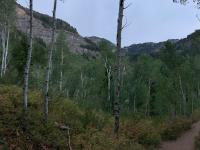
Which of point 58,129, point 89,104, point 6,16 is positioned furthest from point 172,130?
point 6,16

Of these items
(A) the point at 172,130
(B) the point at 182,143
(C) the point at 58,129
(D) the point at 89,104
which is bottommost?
(B) the point at 182,143

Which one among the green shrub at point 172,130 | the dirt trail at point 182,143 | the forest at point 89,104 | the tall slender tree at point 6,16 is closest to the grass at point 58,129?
the forest at point 89,104

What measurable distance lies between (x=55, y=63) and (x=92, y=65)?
1400cm

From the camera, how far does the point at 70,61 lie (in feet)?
201

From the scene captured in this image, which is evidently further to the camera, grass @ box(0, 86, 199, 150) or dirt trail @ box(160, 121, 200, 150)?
dirt trail @ box(160, 121, 200, 150)

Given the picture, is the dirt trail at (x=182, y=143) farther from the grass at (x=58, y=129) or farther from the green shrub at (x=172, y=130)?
the grass at (x=58, y=129)

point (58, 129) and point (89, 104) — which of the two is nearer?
point (58, 129)

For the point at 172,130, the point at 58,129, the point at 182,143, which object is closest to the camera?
the point at 58,129

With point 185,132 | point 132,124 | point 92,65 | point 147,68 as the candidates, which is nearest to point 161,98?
point 147,68

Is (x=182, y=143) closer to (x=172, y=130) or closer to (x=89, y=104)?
(x=172, y=130)

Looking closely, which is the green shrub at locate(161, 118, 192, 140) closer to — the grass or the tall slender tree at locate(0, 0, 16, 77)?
the grass

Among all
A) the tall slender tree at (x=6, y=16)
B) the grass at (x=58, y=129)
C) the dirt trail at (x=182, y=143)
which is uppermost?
the tall slender tree at (x=6, y=16)

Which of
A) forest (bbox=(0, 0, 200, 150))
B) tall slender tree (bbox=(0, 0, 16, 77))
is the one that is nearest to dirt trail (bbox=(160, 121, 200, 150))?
forest (bbox=(0, 0, 200, 150))

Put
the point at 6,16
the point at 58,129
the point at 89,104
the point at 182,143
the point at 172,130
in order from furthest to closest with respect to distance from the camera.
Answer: the point at 6,16
the point at 89,104
the point at 172,130
the point at 182,143
the point at 58,129
